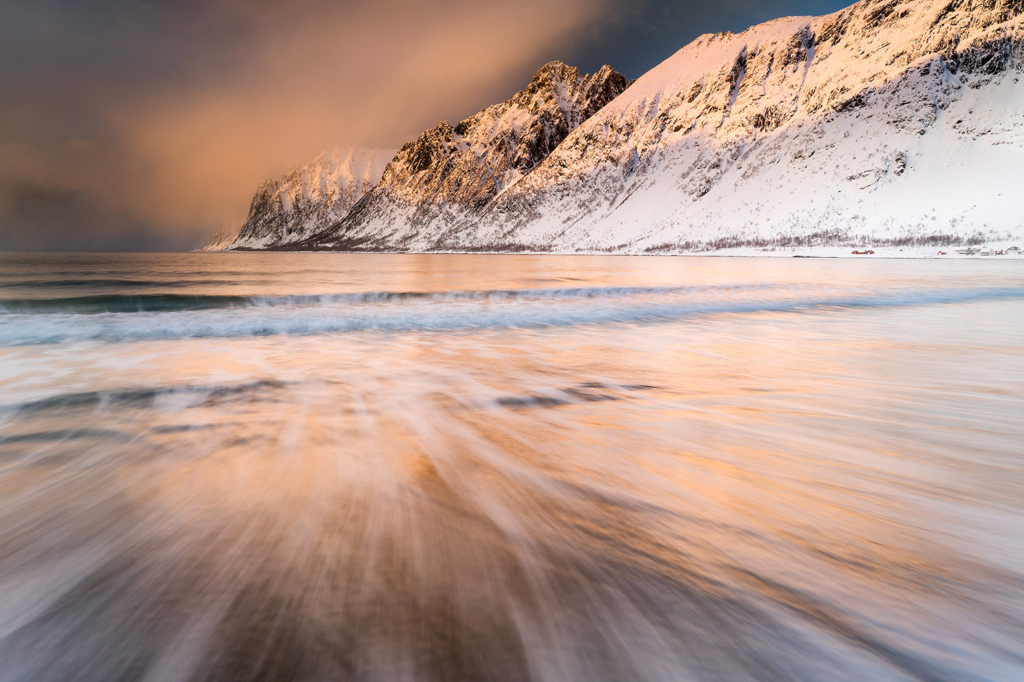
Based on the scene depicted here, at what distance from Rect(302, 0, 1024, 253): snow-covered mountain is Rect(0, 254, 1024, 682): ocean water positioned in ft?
396

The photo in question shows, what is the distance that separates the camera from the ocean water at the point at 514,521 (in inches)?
61.6

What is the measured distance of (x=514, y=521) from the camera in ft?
8.31

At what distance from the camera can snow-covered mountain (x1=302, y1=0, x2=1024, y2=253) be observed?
108 metres

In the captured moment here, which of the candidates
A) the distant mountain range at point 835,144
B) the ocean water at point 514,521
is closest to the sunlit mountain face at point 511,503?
the ocean water at point 514,521

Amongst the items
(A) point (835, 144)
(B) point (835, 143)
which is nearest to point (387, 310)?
(A) point (835, 144)

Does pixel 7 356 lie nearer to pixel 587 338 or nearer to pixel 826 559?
pixel 587 338

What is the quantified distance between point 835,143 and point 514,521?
6498 inches

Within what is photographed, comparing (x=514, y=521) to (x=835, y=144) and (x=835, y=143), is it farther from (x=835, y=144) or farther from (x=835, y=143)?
(x=835, y=143)

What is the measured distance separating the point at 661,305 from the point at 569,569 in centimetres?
1328

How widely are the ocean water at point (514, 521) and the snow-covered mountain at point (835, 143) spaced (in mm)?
120607

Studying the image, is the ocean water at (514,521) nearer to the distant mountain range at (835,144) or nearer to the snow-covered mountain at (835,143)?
the distant mountain range at (835,144)

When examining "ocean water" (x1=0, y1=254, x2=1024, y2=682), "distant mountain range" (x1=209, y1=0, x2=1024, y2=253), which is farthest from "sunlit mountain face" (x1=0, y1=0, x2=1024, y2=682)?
"distant mountain range" (x1=209, y1=0, x2=1024, y2=253)

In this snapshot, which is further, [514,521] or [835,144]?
[835,144]

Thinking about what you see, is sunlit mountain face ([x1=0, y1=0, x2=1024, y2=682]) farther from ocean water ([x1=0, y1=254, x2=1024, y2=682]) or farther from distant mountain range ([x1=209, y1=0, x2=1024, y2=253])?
distant mountain range ([x1=209, y1=0, x2=1024, y2=253])
